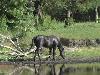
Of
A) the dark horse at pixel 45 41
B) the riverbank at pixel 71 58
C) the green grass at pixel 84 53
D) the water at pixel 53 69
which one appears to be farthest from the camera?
the green grass at pixel 84 53

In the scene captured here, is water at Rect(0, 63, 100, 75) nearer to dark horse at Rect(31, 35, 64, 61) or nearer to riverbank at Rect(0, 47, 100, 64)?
riverbank at Rect(0, 47, 100, 64)

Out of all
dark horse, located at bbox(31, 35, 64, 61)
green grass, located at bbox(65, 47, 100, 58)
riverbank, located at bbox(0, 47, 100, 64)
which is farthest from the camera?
green grass, located at bbox(65, 47, 100, 58)

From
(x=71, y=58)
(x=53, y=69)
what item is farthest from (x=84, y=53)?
(x=53, y=69)

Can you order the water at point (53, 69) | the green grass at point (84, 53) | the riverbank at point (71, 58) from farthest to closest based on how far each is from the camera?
the green grass at point (84, 53) → the riverbank at point (71, 58) → the water at point (53, 69)

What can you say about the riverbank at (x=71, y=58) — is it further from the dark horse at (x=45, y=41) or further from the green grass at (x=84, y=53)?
the dark horse at (x=45, y=41)

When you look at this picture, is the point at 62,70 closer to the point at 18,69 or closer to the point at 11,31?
the point at 18,69

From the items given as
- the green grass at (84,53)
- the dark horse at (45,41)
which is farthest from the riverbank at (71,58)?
the dark horse at (45,41)

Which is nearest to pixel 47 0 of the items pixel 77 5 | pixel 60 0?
pixel 60 0

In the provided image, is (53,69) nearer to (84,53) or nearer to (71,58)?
(71,58)

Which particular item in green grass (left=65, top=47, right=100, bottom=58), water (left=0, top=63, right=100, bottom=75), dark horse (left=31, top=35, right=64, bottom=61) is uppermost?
dark horse (left=31, top=35, right=64, bottom=61)

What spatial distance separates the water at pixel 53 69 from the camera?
19.6 meters

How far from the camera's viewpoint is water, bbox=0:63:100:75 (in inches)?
771

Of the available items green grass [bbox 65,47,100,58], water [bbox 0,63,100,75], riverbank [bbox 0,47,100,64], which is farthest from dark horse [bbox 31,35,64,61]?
water [bbox 0,63,100,75]

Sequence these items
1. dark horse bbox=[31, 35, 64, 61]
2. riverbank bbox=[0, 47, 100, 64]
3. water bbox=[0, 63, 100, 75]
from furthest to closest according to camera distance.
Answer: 1. dark horse bbox=[31, 35, 64, 61]
2. riverbank bbox=[0, 47, 100, 64]
3. water bbox=[0, 63, 100, 75]
